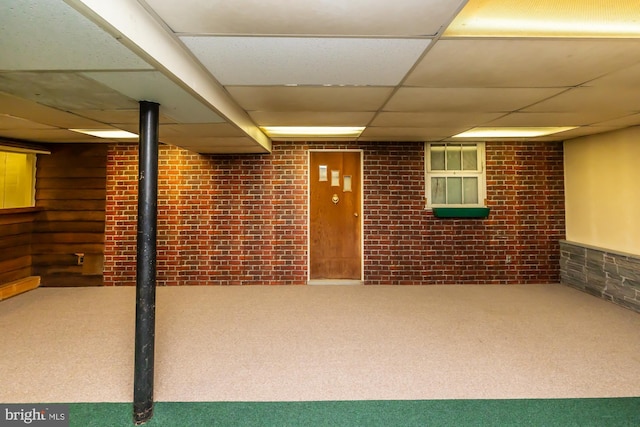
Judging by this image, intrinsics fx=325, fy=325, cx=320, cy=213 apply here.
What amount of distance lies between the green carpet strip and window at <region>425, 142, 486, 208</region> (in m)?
3.27

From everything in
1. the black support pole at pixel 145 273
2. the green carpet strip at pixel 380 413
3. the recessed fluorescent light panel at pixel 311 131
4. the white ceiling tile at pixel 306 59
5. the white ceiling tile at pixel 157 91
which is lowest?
the green carpet strip at pixel 380 413

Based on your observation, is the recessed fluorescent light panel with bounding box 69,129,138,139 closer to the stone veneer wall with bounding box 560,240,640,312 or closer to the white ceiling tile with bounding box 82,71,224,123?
the white ceiling tile with bounding box 82,71,224,123

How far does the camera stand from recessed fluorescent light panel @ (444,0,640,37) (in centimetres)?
156

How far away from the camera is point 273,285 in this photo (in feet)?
15.9

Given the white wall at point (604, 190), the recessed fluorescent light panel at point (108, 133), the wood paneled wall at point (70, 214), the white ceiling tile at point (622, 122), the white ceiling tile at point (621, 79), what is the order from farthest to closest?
the wood paneled wall at point (70, 214)
the white wall at point (604, 190)
the recessed fluorescent light panel at point (108, 133)
the white ceiling tile at point (622, 122)
the white ceiling tile at point (621, 79)

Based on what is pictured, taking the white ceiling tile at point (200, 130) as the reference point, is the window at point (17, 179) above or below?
below

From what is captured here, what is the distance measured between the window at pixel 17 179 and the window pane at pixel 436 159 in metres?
5.89

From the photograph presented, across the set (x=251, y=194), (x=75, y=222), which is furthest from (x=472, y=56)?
(x=75, y=222)

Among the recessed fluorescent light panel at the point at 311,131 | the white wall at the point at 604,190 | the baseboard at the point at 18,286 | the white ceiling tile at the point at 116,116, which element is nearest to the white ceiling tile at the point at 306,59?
the white ceiling tile at the point at 116,116

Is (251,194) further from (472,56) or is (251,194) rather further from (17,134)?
(472,56)

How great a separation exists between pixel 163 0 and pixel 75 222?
181 inches

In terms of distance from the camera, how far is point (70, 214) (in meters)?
4.77

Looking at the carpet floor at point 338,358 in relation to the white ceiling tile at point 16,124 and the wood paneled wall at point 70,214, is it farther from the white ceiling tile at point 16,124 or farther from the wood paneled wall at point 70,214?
the white ceiling tile at point 16,124

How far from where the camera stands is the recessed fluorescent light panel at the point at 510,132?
409 centimetres
